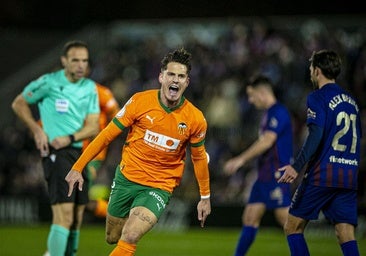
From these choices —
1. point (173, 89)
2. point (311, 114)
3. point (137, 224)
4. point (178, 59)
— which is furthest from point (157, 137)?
point (311, 114)

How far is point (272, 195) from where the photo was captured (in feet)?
33.2

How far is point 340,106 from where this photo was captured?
7.69 m

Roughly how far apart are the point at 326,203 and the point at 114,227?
6.66 feet

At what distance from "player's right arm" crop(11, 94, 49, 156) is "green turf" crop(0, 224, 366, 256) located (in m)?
3.07

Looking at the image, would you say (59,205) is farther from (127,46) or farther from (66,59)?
(127,46)

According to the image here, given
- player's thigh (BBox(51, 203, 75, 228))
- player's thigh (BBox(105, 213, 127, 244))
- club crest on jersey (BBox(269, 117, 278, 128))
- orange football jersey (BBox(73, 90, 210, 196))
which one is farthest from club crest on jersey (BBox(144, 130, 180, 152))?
club crest on jersey (BBox(269, 117, 278, 128))

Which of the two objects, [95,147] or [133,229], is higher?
[95,147]

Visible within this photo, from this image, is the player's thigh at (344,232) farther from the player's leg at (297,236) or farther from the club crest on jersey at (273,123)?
the club crest on jersey at (273,123)

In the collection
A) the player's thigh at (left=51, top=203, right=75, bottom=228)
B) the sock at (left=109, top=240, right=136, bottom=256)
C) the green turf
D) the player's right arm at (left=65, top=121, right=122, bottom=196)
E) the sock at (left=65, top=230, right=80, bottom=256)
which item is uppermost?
the player's right arm at (left=65, top=121, right=122, bottom=196)

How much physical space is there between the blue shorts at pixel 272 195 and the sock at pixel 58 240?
8.43 feet

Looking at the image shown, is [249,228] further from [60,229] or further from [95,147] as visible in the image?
[95,147]

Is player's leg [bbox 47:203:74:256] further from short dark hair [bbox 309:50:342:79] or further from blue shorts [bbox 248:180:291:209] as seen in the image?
short dark hair [bbox 309:50:342:79]

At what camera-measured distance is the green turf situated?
1221 cm

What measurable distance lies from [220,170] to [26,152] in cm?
449
